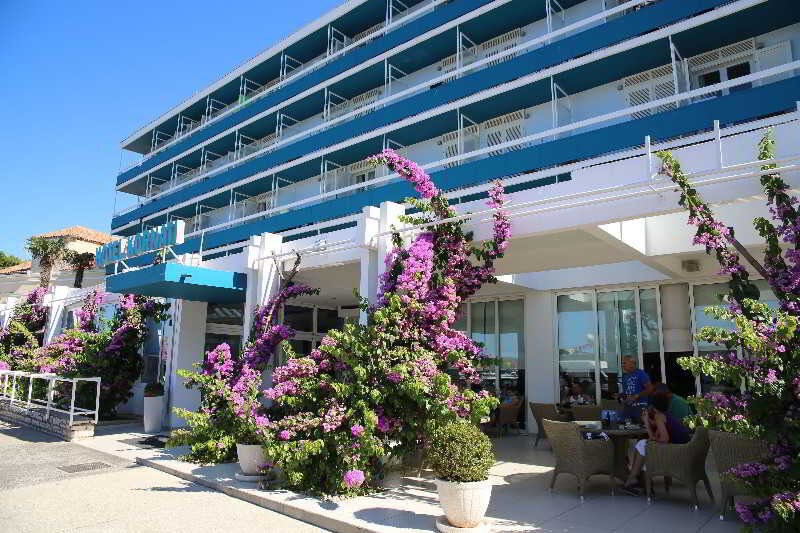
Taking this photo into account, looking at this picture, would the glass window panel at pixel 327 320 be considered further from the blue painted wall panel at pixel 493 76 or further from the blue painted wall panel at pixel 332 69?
the blue painted wall panel at pixel 332 69

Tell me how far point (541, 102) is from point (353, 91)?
11179mm

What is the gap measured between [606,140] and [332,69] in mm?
15926

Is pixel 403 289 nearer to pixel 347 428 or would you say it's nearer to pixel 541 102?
pixel 347 428

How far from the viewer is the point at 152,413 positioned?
41.2 feet

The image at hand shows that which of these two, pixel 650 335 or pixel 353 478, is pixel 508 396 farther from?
pixel 353 478

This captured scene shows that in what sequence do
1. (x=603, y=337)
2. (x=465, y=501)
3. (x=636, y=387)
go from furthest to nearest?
(x=603, y=337) < (x=636, y=387) < (x=465, y=501)

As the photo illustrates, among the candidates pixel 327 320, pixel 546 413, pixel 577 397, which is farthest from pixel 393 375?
pixel 327 320

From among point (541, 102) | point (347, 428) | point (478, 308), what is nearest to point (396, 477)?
point (347, 428)

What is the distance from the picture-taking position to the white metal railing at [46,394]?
12352mm

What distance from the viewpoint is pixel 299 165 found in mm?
29344

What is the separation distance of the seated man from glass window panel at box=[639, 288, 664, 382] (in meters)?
4.01

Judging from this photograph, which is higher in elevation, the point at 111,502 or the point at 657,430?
the point at 657,430

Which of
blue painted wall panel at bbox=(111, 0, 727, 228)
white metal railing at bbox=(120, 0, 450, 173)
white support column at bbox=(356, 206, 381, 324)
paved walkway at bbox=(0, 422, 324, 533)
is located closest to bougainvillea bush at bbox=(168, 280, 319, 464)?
paved walkway at bbox=(0, 422, 324, 533)

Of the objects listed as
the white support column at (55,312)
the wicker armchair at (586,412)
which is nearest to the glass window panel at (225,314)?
the wicker armchair at (586,412)
